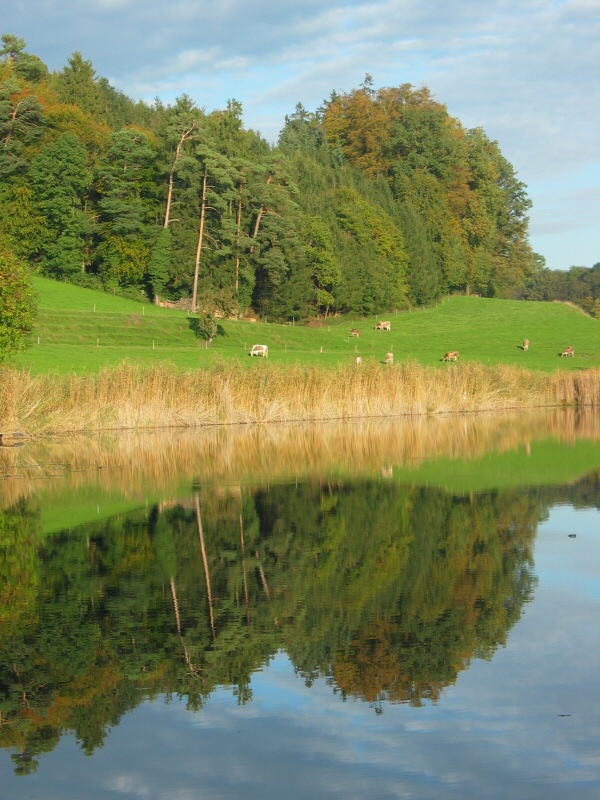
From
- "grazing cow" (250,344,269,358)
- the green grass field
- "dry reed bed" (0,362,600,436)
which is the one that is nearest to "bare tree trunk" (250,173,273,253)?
the green grass field

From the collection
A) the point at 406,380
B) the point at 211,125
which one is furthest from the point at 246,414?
the point at 211,125

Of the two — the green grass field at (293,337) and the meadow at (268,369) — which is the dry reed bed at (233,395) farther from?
the green grass field at (293,337)

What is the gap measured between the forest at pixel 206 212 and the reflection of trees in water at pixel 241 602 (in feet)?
148

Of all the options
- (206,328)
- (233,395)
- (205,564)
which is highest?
(206,328)

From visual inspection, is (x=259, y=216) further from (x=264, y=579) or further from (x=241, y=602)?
(x=241, y=602)

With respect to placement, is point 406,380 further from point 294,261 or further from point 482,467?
point 294,261

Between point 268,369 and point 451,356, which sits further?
point 451,356

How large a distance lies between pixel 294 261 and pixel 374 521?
62.1 m

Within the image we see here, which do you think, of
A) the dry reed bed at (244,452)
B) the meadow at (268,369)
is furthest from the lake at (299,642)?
the meadow at (268,369)

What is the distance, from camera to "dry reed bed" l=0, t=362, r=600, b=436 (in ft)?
97.0

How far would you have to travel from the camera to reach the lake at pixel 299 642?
6332mm

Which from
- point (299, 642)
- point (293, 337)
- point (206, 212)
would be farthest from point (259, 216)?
point (299, 642)

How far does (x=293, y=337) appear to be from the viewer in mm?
65875

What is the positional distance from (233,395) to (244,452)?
29.0 ft
